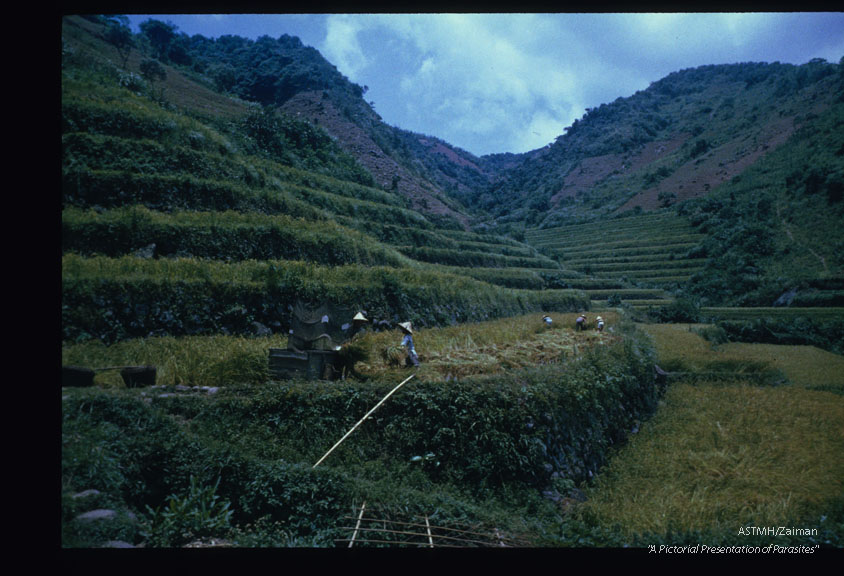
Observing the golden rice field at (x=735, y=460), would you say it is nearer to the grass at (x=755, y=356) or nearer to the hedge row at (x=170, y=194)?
the grass at (x=755, y=356)

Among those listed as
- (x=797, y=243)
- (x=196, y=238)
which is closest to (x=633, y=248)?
(x=797, y=243)

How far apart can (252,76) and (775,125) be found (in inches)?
1405

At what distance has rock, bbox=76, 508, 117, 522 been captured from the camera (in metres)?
2.56

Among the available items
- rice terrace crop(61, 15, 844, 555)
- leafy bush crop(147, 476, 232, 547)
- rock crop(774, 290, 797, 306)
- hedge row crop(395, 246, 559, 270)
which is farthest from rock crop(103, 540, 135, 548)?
hedge row crop(395, 246, 559, 270)

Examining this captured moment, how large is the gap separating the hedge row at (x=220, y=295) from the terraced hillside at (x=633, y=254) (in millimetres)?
10146

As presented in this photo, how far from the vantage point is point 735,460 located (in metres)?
4.89

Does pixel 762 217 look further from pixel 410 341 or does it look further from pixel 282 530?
pixel 282 530

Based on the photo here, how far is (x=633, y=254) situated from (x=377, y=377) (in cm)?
2230

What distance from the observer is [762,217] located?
12.5m

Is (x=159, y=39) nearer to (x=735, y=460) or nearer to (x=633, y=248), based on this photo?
(x=735, y=460)

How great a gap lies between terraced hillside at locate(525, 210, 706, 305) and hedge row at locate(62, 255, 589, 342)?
33.3 ft

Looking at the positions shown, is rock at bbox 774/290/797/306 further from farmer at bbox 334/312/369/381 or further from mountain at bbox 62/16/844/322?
farmer at bbox 334/312/369/381

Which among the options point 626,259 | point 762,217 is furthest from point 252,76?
point 762,217

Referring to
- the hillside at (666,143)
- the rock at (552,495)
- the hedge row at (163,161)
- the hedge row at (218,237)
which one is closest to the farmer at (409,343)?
the rock at (552,495)
